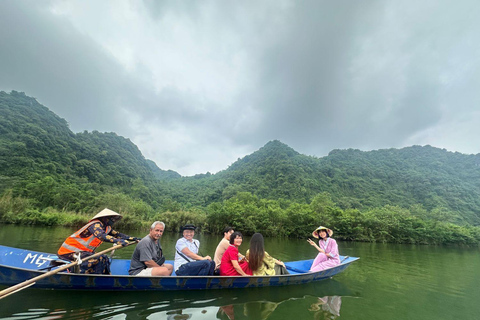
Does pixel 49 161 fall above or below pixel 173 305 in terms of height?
above

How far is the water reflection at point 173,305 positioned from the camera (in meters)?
3.50

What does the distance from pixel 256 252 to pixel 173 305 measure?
203 cm

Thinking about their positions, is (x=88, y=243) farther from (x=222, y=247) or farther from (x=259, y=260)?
(x=259, y=260)

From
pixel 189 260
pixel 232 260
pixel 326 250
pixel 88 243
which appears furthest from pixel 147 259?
pixel 326 250

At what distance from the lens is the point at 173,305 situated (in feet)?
13.2

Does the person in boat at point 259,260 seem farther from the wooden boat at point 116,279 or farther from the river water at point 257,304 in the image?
the river water at point 257,304

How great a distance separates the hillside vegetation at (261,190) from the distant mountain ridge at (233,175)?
282 mm

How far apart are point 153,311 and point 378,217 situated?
1409 inches

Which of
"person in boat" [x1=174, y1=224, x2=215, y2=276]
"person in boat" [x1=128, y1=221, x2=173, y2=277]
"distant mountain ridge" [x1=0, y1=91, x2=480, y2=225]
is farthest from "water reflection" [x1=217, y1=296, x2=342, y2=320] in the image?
"distant mountain ridge" [x1=0, y1=91, x2=480, y2=225]

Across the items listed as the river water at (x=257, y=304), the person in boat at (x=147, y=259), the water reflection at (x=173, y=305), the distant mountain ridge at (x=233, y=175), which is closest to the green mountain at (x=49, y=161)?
the distant mountain ridge at (x=233, y=175)

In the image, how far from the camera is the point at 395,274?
27.5ft

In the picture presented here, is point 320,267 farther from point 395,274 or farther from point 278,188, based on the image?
point 278,188

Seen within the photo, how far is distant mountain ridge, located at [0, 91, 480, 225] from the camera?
3731 cm

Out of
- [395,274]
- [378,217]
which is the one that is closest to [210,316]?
[395,274]
